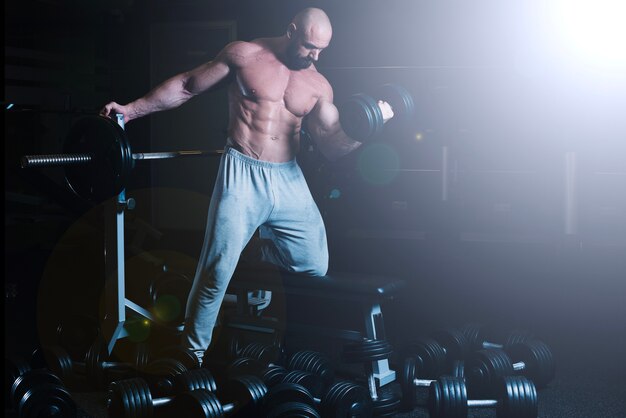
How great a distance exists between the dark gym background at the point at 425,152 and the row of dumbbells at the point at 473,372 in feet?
3.31

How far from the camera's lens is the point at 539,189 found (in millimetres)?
4301

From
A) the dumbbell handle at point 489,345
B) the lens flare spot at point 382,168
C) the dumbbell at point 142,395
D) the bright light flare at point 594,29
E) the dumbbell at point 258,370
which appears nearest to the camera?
the dumbbell at point 142,395

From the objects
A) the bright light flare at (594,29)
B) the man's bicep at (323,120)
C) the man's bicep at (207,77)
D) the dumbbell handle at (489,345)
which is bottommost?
the dumbbell handle at (489,345)

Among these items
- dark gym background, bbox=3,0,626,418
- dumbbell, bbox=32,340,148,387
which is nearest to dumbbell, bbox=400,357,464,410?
dumbbell, bbox=32,340,148,387

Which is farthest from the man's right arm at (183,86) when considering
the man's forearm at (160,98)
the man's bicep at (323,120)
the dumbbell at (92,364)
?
the dumbbell at (92,364)

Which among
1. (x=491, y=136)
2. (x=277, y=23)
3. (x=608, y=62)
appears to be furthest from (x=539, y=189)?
(x=277, y=23)

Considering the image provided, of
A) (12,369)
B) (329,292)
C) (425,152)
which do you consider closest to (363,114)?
(329,292)

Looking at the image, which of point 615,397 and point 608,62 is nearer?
point 615,397

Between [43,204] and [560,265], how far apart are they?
2981mm

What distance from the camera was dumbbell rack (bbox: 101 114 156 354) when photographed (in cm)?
232

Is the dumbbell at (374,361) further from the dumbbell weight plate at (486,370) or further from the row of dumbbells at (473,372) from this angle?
the dumbbell weight plate at (486,370)

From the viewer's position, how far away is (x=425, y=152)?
4.52m

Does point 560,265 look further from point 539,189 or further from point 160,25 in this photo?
point 160,25

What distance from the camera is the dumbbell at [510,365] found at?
7.27 feet
